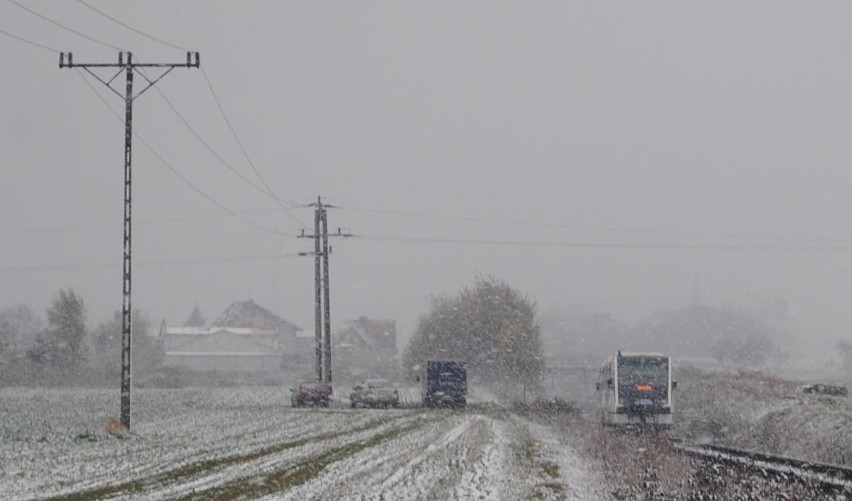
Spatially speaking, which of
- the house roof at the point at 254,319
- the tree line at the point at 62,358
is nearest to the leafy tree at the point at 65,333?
the tree line at the point at 62,358

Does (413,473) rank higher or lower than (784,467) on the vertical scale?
higher

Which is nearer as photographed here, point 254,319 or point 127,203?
point 127,203

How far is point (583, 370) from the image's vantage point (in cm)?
10006

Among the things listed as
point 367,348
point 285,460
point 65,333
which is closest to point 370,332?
point 367,348

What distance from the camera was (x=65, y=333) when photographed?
340 ft

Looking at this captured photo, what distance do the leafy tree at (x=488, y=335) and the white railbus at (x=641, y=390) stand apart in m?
44.6

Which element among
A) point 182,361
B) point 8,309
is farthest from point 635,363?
point 8,309

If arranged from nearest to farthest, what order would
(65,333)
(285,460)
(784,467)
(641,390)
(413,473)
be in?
1. (413,473)
2. (285,460)
3. (784,467)
4. (641,390)
5. (65,333)

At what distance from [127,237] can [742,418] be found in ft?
89.9

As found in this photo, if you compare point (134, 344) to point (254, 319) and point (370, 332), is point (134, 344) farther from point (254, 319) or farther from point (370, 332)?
point (370, 332)

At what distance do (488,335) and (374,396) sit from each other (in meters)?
33.2

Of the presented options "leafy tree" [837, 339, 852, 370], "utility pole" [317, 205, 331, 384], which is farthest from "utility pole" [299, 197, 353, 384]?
"leafy tree" [837, 339, 852, 370]

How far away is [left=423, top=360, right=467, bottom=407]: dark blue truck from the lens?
5919 cm

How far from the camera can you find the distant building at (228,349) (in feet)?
441
